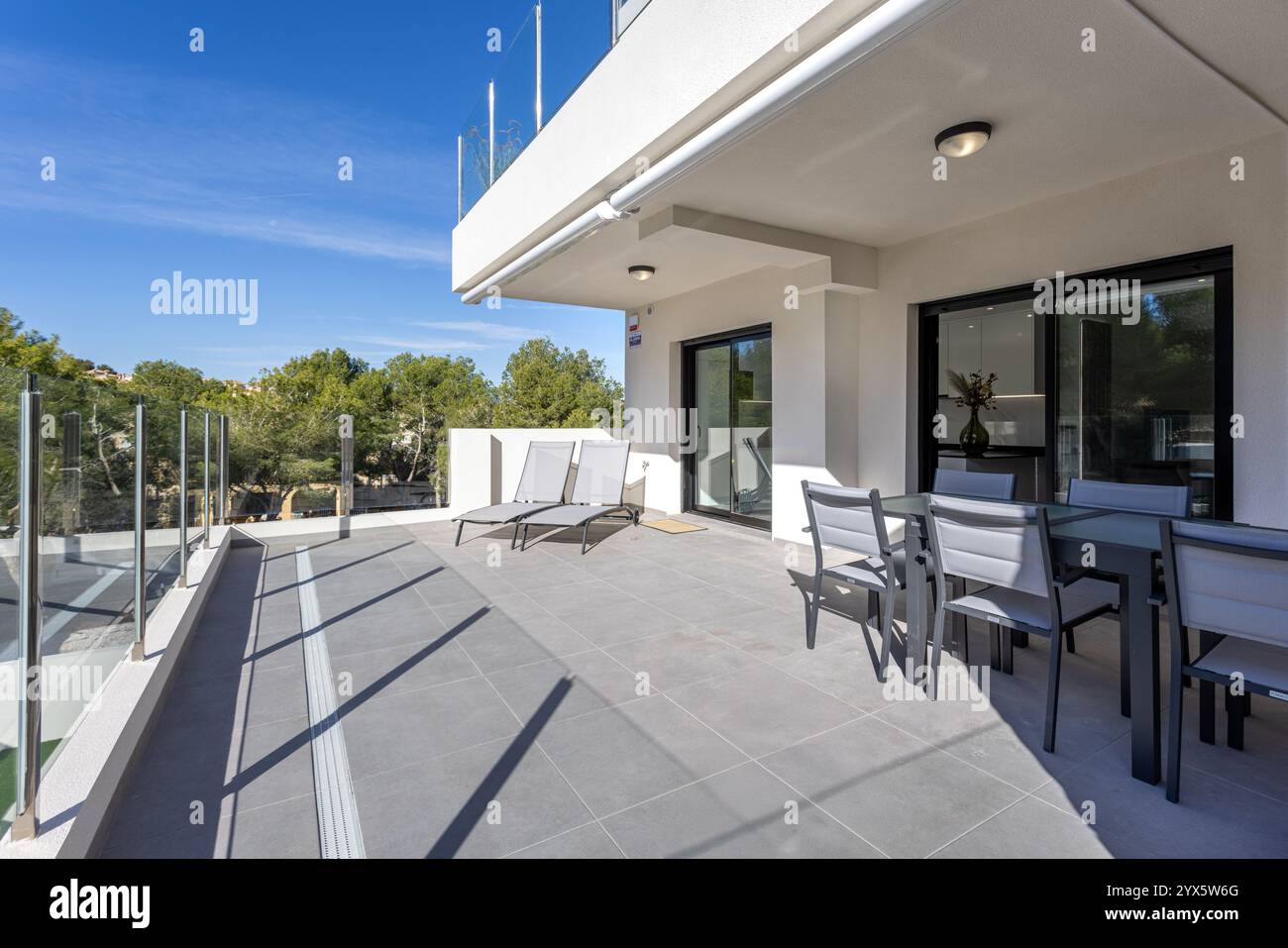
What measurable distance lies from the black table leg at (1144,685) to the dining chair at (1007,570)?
227 mm

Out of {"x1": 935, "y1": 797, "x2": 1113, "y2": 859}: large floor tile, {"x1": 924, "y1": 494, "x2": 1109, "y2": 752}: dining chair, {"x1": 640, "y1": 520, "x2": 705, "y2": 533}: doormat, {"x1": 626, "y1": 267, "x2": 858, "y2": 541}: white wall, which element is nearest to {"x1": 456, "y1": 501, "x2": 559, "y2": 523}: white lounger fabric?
{"x1": 640, "y1": 520, "x2": 705, "y2": 533}: doormat

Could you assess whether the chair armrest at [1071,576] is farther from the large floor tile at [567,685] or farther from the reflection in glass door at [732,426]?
the reflection in glass door at [732,426]

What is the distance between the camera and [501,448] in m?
8.34

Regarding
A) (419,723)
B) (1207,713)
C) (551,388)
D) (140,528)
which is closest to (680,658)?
(419,723)

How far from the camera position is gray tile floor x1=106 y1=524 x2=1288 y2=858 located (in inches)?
71.7

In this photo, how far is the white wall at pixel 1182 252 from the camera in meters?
3.48

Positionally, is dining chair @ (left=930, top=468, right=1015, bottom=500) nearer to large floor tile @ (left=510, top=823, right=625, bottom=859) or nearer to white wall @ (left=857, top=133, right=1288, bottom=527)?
white wall @ (left=857, top=133, right=1288, bottom=527)

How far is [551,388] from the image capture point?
33.0m

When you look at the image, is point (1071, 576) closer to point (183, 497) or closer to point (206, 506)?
point (183, 497)

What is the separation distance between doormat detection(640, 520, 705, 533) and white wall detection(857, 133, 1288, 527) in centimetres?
239

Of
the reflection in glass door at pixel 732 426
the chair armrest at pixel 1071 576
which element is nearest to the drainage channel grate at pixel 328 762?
the chair armrest at pixel 1071 576

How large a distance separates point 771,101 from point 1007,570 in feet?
7.84

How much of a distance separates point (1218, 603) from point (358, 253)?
125 feet
